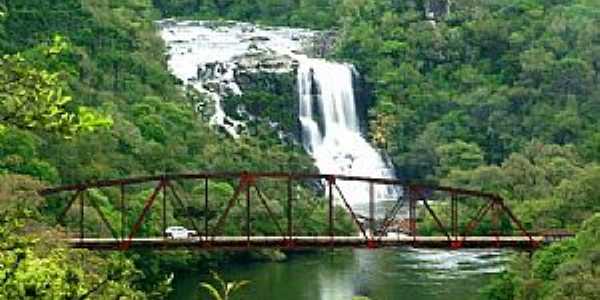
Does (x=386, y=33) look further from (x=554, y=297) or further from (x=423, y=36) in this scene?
(x=554, y=297)

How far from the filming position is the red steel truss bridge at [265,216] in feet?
124

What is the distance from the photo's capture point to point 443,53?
8044 cm

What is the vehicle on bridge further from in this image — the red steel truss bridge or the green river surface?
the green river surface

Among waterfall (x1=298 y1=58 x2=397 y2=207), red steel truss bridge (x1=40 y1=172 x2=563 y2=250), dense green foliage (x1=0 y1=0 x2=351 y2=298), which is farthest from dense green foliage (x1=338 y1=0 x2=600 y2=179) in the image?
red steel truss bridge (x1=40 y1=172 x2=563 y2=250)

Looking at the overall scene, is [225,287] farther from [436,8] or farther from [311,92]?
[436,8]

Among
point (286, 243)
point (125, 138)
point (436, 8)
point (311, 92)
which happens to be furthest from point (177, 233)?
point (436, 8)

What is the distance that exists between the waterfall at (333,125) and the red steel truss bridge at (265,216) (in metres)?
7.05

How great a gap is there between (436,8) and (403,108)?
492 inches

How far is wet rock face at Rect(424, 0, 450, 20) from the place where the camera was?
85.6m

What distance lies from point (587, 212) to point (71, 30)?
90.0 feet

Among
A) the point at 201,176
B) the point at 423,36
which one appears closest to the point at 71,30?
the point at 423,36

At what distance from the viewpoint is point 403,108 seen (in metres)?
75.6

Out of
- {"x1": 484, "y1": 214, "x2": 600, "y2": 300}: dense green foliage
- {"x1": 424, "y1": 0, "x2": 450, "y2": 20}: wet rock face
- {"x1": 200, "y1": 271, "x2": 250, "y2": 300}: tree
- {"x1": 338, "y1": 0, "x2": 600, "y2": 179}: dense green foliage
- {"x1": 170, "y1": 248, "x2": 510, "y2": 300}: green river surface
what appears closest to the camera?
{"x1": 200, "y1": 271, "x2": 250, "y2": 300}: tree

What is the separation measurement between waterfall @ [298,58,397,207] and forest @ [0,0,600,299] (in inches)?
43.9
